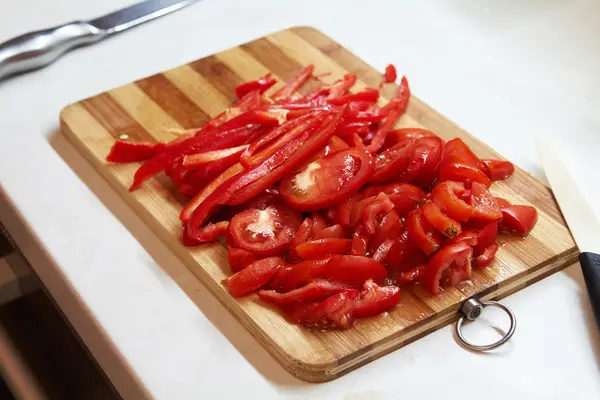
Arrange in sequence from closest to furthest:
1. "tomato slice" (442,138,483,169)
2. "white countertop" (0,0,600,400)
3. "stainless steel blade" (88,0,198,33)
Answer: "white countertop" (0,0,600,400)
"tomato slice" (442,138,483,169)
"stainless steel blade" (88,0,198,33)

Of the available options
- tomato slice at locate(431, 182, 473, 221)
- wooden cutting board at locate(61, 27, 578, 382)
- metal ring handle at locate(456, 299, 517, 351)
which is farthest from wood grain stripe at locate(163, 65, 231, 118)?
metal ring handle at locate(456, 299, 517, 351)

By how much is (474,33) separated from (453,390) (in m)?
0.97

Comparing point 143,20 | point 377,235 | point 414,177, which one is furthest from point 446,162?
point 143,20

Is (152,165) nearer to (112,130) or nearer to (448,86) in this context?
(112,130)

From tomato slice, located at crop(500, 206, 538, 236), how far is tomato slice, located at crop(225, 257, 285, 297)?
13.5 inches

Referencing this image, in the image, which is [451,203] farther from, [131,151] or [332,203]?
[131,151]

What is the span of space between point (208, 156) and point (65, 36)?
548 millimetres

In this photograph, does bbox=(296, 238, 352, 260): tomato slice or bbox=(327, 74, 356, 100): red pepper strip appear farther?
bbox=(327, 74, 356, 100): red pepper strip

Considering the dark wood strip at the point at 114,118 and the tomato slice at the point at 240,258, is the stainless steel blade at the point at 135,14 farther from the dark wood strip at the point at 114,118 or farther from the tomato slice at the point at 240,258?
the tomato slice at the point at 240,258

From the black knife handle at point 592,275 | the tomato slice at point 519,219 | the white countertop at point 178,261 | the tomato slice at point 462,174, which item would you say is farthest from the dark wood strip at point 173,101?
the black knife handle at point 592,275

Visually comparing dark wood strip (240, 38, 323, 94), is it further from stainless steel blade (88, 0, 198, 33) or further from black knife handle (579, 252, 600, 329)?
black knife handle (579, 252, 600, 329)

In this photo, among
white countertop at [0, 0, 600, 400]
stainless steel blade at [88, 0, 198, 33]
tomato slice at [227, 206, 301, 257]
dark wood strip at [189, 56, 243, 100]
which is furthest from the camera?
stainless steel blade at [88, 0, 198, 33]

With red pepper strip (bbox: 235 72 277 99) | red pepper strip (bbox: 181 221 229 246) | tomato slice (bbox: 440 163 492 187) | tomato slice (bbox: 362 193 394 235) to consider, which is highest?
tomato slice (bbox: 440 163 492 187)

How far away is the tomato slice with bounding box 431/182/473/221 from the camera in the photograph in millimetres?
1145
